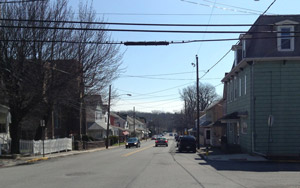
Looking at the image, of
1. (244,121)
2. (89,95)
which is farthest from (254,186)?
(89,95)

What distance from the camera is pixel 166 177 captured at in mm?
14859

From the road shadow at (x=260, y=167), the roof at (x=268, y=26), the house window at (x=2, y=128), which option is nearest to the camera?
the road shadow at (x=260, y=167)

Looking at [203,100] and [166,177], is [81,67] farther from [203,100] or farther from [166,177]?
[203,100]

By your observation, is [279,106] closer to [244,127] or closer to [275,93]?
[275,93]

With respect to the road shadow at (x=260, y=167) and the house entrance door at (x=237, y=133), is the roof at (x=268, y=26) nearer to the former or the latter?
the house entrance door at (x=237, y=133)

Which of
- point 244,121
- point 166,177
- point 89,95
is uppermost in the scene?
point 89,95

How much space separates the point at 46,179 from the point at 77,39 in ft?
52.0

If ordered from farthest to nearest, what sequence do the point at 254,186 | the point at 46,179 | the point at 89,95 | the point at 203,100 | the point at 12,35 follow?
the point at 203,100 → the point at 89,95 → the point at 12,35 → the point at 46,179 → the point at 254,186

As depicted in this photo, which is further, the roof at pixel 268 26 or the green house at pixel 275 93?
the green house at pixel 275 93

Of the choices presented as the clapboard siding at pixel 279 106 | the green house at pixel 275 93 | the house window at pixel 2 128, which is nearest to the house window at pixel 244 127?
the green house at pixel 275 93

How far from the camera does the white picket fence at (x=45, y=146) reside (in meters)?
Result: 30.8

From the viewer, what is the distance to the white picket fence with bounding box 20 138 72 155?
30.8 meters

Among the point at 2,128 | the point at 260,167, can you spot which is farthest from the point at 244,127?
the point at 2,128

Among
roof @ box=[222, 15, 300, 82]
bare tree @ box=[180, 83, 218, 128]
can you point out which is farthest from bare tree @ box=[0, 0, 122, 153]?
bare tree @ box=[180, 83, 218, 128]
